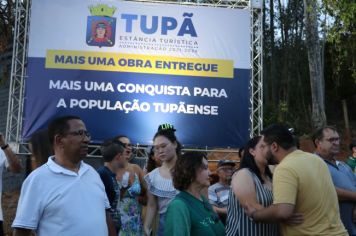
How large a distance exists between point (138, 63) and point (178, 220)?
577 centimetres

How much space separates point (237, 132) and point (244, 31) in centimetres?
181

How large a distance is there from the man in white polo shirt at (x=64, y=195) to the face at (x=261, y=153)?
42.8 inches

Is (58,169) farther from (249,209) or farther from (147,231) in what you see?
(147,231)

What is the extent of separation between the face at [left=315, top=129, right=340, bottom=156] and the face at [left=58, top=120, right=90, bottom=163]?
2.28 meters

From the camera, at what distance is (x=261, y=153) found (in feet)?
10.6

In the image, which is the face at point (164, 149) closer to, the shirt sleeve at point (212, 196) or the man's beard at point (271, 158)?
the shirt sleeve at point (212, 196)

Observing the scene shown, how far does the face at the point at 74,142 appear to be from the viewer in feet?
9.02

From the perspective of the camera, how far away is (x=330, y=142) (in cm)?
420

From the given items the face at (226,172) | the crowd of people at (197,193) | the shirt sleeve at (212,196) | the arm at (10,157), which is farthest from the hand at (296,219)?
the arm at (10,157)

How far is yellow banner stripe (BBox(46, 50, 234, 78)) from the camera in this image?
Answer: 8.20m

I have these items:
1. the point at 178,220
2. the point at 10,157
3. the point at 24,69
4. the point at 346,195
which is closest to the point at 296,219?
the point at 178,220

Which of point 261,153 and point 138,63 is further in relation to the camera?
point 138,63

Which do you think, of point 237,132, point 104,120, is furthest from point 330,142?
point 104,120

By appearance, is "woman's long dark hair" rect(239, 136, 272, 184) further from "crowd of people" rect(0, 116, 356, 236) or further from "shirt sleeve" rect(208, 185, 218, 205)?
"shirt sleeve" rect(208, 185, 218, 205)
